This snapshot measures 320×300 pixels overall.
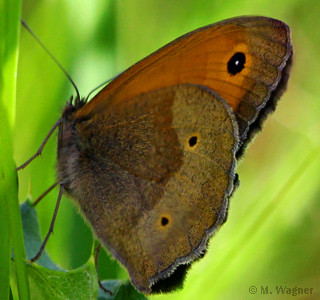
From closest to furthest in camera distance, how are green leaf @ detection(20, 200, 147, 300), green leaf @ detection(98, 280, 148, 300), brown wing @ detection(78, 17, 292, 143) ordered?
green leaf @ detection(20, 200, 147, 300) → green leaf @ detection(98, 280, 148, 300) → brown wing @ detection(78, 17, 292, 143)

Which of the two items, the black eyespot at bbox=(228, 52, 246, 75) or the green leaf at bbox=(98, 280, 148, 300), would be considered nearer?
the green leaf at bbox=(98, 280, 148, 300)

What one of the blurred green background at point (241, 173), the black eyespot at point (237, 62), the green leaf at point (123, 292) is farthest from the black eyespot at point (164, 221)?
the black eyespot at point (237, 62)

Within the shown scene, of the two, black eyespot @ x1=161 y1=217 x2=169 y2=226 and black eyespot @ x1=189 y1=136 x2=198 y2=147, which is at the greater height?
black eyespot @ x1=189 y1=136 x2=198 y2=147

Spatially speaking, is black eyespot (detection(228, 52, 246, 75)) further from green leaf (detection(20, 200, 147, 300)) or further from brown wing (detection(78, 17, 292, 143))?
green leaf (detection(20, 200, 147, 300))

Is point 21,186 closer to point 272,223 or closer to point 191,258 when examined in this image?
point 191,258

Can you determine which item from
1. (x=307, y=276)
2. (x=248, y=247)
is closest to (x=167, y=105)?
(x=248, y=247)

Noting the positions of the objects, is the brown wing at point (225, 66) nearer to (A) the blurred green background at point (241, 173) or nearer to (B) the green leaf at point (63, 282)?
(A) the blurred green background at point (241, 173)

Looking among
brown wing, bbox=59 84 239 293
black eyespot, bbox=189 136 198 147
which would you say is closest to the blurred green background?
brown wing, bbox=59 84 239 293

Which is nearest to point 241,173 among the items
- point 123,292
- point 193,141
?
point 193,141

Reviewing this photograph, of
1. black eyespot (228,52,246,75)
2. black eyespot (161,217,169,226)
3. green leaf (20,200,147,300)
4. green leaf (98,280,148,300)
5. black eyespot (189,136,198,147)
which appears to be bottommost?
black eyespot (161,217,169,226)

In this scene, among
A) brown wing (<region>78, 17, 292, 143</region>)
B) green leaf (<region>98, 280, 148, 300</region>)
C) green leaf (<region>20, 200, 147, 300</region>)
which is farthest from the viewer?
brown wing (<region>78, 17, 292, 143</region>)
